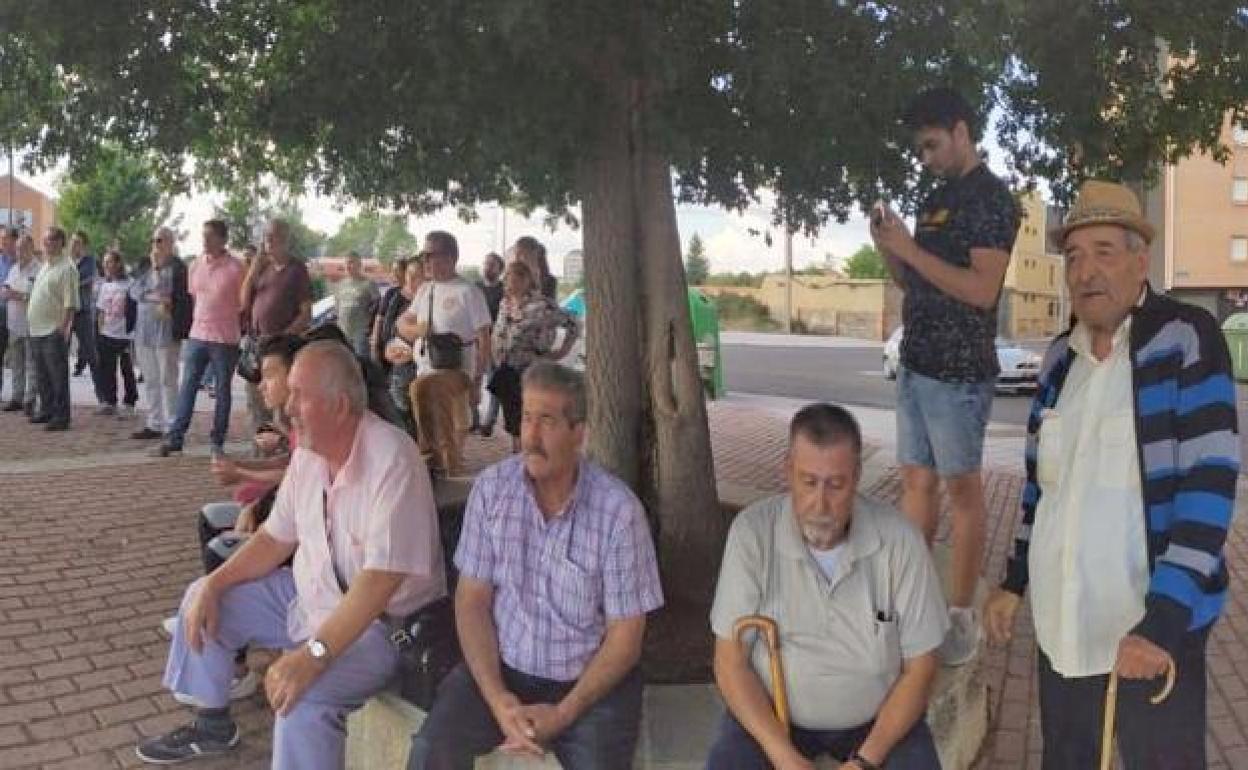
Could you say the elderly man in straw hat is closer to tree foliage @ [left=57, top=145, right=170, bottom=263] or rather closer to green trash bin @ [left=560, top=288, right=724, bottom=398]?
green trash bin @ [left=560, top=288, right=724, bottom=398]

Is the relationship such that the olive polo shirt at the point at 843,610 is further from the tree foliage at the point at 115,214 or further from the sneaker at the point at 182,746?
the tree foliage at the point at 115,214

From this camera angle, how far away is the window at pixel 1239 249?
165ft

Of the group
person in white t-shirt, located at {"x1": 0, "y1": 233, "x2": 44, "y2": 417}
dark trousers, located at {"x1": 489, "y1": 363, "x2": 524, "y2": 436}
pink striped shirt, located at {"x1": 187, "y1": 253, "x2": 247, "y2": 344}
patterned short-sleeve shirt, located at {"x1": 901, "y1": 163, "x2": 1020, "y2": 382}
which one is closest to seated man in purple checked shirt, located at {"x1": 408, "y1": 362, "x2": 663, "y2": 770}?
patterned short-sleeve shirt, located at {"x1": 901, "y1": 163, "x2": 1020, "y2": 382}

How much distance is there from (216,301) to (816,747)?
684cm

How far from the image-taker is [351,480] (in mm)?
3285

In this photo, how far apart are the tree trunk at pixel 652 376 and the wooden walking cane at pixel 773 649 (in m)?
2.39

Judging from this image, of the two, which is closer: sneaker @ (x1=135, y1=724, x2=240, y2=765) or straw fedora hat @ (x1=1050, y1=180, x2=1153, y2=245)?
straw fedora hat @ (x1=1050, y1=180, x2=1153, y2=245)

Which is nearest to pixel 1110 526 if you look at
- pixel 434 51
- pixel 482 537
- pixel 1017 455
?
pixel 482 537

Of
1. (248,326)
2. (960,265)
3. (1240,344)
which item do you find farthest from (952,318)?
(1240,344)

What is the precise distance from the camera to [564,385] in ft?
10.1

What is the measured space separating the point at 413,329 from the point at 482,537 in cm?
471

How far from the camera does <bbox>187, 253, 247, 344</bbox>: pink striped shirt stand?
8367mm

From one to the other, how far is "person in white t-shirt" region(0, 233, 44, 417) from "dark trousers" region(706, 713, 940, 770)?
30.7 ft

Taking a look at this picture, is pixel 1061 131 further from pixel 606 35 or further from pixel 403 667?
pixel 403 667
